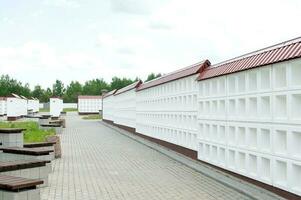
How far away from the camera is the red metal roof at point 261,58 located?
7.47m

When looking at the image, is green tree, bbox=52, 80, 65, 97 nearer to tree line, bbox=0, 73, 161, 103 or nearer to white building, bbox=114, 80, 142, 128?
tree line, bbox=0, 73, 161, 103

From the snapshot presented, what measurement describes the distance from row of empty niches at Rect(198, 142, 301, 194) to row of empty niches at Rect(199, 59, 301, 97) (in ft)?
4.11

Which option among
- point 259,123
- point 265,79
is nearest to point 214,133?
point 259,123

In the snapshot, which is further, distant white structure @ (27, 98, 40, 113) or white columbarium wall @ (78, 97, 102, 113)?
distant white structure @ (27, 98, 40, 113)

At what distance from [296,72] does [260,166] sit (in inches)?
81.5

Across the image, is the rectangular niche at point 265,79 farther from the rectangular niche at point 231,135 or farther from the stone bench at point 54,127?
the stone bench at point 54,127

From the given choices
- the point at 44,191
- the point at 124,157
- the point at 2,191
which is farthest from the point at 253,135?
the point at 124,157

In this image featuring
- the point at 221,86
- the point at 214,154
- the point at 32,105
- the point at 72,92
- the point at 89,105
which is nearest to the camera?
the point at 221,86

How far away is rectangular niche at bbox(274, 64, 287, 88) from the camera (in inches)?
302

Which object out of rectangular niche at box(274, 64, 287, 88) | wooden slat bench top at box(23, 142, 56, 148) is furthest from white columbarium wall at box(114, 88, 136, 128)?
rectangular niche at box(274, 64, 287, 88)

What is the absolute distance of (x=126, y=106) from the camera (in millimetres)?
28109

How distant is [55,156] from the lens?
14016 mm

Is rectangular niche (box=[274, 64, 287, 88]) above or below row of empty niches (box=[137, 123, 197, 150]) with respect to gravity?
above

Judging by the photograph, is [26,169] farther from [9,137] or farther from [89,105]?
[89,105]
